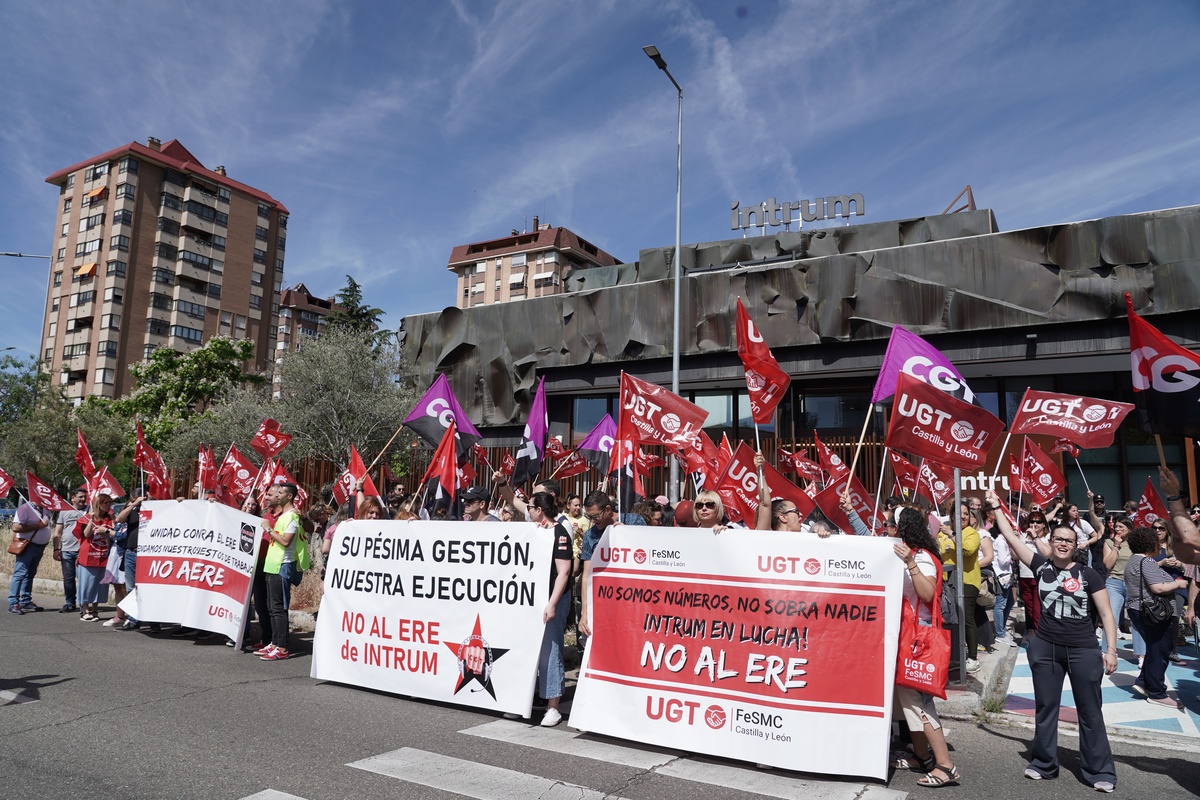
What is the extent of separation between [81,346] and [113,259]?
7544 millimetres

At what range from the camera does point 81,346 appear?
217 feet

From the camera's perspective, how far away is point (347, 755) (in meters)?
5.43

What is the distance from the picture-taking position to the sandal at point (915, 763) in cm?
539

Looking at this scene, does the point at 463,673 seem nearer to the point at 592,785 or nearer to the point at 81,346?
the point at 592,785

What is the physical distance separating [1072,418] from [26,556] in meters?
14.8

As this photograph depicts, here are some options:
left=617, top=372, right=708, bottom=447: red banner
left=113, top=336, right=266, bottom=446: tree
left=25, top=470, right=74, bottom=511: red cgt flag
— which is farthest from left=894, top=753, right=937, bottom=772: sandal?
left=113, top=336, right=266, bottom=446: tree

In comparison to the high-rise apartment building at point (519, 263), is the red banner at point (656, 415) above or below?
below

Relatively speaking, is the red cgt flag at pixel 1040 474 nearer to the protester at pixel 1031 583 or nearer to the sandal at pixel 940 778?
the protester at pixel 1031 583

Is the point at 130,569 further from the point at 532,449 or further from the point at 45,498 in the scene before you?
the point at 532,449

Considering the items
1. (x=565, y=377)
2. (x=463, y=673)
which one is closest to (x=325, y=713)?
(x=463, y=673)

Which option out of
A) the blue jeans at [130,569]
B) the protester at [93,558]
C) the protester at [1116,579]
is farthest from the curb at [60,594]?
the protester at [1116,579]

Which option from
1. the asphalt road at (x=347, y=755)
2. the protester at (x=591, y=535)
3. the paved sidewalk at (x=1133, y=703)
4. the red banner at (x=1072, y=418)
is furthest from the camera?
the red banner at (x=1072, y=418)

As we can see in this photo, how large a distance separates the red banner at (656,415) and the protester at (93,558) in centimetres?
787

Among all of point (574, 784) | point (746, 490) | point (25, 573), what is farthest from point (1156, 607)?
point (25, 573)
